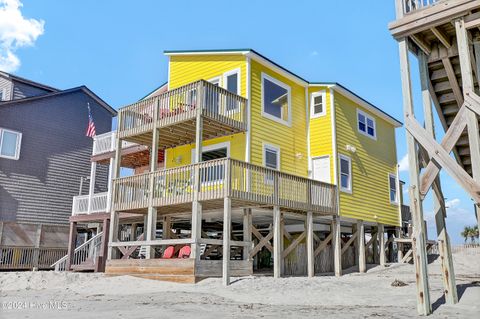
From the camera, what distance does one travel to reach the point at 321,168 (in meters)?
21.0

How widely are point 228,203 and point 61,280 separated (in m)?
6.96

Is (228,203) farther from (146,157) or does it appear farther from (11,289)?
(146,157)

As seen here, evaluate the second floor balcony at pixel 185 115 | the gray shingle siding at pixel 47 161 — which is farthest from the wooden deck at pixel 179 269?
the gray shingle siding at pixel 47 161

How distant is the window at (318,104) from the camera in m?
21.5

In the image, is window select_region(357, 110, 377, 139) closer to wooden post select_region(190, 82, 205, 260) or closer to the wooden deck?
Result: wooden post select_region(190, 82, 205, 260)

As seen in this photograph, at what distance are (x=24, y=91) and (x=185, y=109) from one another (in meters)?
14.7

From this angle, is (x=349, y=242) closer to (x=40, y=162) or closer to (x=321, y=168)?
(x=321, y=168)

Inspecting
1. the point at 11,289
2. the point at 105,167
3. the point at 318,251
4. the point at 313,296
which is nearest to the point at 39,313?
the point at 313,296

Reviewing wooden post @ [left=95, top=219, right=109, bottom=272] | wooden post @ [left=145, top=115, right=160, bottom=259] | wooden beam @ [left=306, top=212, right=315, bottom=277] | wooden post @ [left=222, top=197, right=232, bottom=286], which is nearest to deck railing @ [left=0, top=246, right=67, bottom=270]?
wooden post @ [left=95, top=219, right=109, bottom=272]

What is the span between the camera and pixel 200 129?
54.1ft

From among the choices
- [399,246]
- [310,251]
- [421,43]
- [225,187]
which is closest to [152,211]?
[225,187]

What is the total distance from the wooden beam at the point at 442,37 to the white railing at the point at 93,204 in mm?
16376

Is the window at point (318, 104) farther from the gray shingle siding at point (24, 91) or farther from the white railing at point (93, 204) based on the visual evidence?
the gray shingle siding at point (24, 91)

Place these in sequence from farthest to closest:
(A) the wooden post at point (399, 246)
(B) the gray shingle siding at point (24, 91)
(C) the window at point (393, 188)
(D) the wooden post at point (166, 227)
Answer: (B) the gray shingle siding at point (24, 91)
(C) the window at point (393, 188)
(A) the wooden post at point (399, 246)
(D) the wooden post at point (166, 227)
